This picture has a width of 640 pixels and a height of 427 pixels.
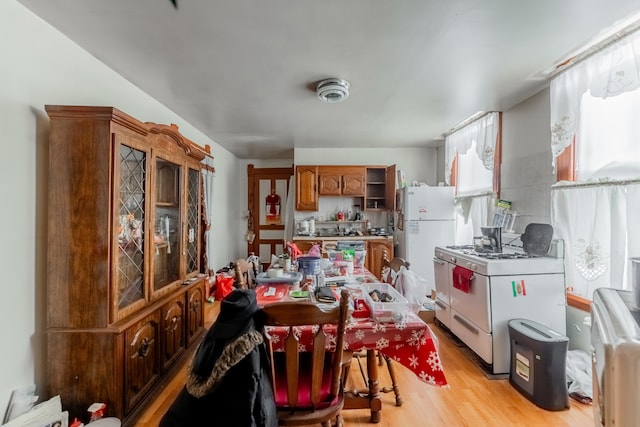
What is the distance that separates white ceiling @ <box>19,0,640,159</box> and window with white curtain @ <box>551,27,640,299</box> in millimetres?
274

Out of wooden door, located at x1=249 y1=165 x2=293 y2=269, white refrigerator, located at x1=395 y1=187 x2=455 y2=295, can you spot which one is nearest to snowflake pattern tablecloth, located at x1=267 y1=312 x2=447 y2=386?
white refrigerator, located at x1=395 y1=187 x2=455 y2=295

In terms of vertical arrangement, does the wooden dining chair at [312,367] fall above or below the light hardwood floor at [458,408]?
above

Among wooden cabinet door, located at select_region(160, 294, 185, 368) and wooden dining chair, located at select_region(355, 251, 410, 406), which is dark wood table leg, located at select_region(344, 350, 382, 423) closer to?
wooden dining chair, located at select_region(355, 251, 410, 406)

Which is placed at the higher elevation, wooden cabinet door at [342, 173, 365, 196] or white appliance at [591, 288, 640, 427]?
wooden cabinet door at [342, 173, 365, 196]

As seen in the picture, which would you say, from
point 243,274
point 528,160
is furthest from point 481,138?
point 243,274

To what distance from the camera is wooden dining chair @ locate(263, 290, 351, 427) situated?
1106mm

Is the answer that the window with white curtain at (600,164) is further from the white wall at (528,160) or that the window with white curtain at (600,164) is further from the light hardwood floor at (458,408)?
the light hardwood floor at (458,408)

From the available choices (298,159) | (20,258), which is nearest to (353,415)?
(20,258)

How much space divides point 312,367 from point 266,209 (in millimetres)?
4743

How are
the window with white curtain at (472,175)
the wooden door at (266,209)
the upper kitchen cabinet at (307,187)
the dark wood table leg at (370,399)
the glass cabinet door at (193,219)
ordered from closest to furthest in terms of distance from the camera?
1. the dark wood table leg at (370,399)
2. the glass cabinet door at (193,219)
3. the window with white curtain at (472,175)
4. the upper kitchen cabinet at (307,187)
5. the wooden door at (266,209)

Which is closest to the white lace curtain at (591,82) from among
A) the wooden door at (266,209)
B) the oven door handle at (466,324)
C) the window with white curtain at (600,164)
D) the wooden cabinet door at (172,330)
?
the window with white curtain at (600,164)

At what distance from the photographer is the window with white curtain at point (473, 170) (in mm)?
3340

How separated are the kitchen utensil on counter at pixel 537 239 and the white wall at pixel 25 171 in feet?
11.5

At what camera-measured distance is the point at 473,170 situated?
3.83 meters
